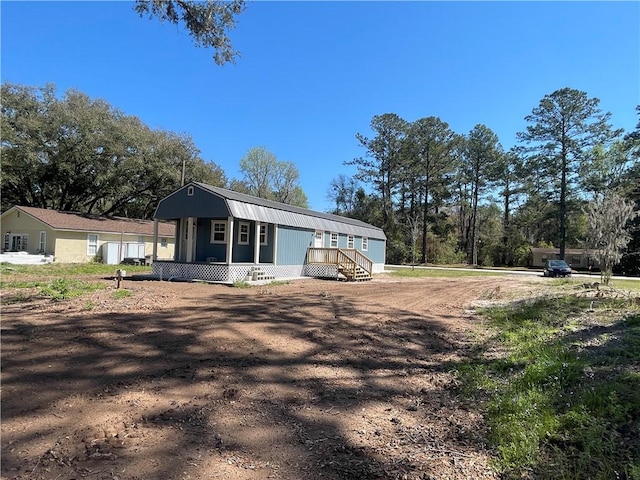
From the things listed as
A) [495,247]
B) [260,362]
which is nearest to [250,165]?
[495,247]

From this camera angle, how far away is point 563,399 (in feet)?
12.4

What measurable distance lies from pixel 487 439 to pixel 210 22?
367 inches

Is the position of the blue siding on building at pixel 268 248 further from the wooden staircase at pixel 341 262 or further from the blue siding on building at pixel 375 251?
the blue siding on building at pixel 375 251

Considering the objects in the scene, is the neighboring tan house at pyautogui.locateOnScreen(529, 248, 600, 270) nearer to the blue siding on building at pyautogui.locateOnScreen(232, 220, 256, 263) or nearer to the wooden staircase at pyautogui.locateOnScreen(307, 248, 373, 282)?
the wooden staircase at pyautogui.locateOnScreen(307, 248, 373, 282)

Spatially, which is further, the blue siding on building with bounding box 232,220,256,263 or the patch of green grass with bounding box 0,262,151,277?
the blue siding on building with bounding box 232,220,256,263

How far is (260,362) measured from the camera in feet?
16.0

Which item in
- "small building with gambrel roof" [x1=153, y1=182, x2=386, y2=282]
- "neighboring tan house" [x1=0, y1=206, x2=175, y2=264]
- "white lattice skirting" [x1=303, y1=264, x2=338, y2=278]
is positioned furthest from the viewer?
"neighboring tan house" [x1=0, y1=206, x2=175, y2=264]

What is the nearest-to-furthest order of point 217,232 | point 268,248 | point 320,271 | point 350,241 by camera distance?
point 217,232, point 268,248, point 320,271, point 350,241

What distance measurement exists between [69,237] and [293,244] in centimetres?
1477

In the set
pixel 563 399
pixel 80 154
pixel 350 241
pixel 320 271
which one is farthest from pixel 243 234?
pixel 80 154

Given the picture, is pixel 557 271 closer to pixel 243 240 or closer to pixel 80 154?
pixel 243 240

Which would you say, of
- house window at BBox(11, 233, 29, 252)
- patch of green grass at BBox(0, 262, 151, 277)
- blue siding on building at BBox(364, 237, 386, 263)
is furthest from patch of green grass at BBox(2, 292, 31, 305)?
blue siding on building at BBox(364, 237, 386, 263)

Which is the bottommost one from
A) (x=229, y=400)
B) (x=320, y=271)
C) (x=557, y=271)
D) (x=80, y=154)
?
(x=229, y=400)

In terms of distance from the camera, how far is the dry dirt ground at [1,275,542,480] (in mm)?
2709
